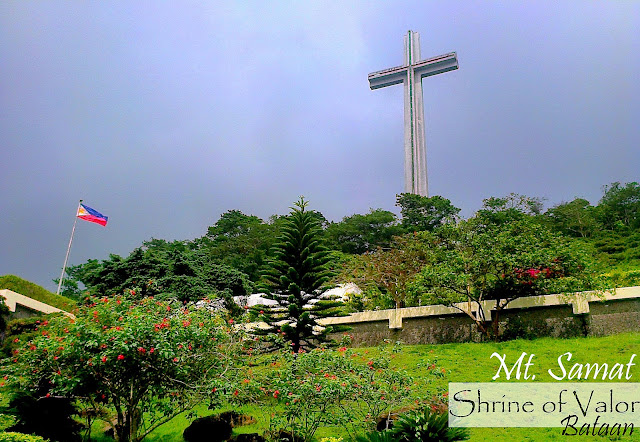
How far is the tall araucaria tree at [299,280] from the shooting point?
11.9 metres

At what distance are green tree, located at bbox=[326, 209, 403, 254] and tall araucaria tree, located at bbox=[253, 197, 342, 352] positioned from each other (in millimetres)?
15086

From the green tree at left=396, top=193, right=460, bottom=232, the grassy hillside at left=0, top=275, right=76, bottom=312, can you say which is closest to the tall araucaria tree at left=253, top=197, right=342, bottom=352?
the grassy hillside at left=0, top=275, right=76, bottom=312

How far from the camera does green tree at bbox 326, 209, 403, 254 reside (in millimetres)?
27828

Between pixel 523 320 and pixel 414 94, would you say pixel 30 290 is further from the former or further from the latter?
pixel 414 94

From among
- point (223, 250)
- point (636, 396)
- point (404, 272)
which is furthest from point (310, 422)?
point (223, 250)

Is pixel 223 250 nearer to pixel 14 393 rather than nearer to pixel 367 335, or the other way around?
pixel 367 335

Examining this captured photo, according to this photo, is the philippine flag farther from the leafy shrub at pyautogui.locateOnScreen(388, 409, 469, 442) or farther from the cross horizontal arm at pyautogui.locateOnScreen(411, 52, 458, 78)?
the cross horizontal arm at pyautogui.locateOnScreen(411, 52, 458, 78)

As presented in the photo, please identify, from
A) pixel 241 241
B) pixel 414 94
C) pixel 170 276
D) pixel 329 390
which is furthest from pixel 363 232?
pixel 329 390

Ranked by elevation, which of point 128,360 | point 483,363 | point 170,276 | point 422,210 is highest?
point 422,210

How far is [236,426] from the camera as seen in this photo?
8039 millimetres

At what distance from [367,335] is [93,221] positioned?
10.2 metres

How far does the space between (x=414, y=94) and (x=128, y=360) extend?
2623cm

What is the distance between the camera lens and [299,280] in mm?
12328

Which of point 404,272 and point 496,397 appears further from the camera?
point 404,272
